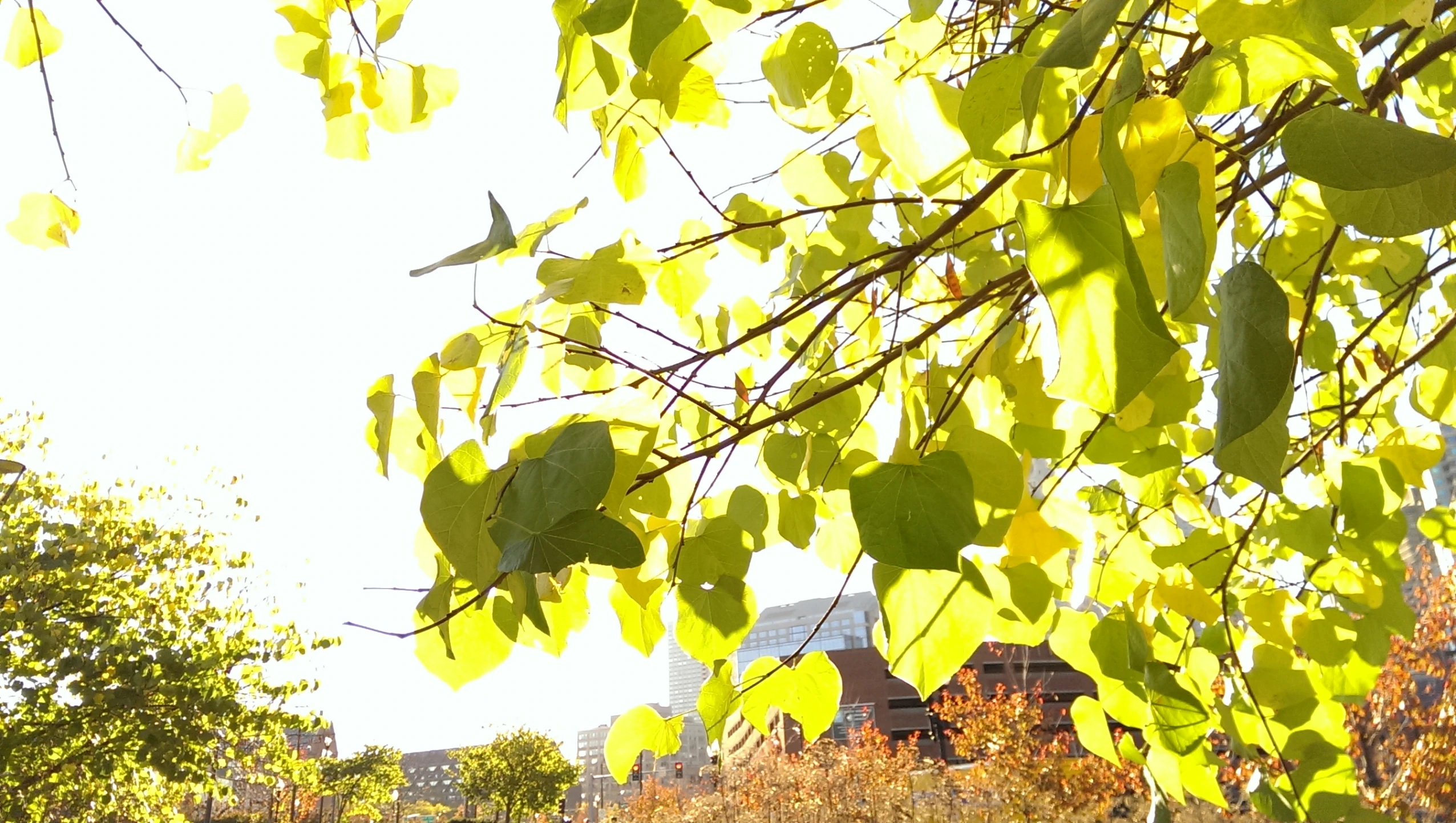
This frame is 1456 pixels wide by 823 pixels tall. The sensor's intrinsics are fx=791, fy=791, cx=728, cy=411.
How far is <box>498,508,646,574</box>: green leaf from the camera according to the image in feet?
1.21

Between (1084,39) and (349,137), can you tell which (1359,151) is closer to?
(1084,39)

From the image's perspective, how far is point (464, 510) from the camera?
1.39 ft

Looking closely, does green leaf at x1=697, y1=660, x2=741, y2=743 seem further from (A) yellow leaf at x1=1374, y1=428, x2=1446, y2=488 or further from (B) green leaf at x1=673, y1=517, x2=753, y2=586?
(A) yellow leaf at x1=1374, y1=428, x2=1446, y2=488

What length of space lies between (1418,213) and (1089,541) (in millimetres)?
572

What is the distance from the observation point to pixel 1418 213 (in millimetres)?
323

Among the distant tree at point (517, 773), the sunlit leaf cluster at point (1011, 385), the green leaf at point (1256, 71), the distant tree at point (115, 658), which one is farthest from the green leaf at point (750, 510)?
the distant tree at point (517, 773)

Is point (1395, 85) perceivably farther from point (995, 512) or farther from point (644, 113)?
point (644, 113)

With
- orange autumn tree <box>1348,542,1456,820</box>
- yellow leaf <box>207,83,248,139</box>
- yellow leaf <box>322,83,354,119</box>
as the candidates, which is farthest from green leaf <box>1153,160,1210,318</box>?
orange autumn tree <box>1348,542,1456,820</box>

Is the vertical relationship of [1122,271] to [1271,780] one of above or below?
above

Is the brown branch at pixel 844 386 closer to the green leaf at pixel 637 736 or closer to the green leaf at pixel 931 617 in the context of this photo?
the green leaf at pixel 931 617

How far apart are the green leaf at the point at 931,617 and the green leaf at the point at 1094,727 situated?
0.37 metres

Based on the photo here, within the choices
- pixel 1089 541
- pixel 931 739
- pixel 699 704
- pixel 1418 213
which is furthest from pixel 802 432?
pixel 931 739

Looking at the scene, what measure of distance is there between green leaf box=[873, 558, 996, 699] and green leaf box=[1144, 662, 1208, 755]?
26 cm

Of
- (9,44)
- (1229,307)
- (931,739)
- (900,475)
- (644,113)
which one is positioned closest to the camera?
(1229,307)
